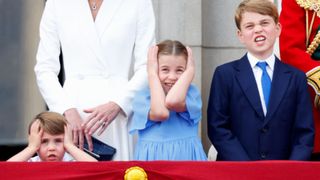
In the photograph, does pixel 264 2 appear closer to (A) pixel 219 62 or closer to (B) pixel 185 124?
(B) pixel 185 124

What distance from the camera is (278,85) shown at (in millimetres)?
6164

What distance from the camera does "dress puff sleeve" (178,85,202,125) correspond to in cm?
611

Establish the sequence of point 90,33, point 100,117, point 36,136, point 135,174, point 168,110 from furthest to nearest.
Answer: point 90,33, point 100,117, point 168,110, point 36,136, point 135,174

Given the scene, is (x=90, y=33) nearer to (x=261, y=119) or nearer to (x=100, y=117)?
(x=100, y=117)

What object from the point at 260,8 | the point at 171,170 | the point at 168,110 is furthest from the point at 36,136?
the point at 260,8

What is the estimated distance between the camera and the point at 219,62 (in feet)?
26.5

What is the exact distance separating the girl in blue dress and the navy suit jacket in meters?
0.13

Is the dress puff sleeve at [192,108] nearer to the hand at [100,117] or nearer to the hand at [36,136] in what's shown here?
the hand at [100,117]

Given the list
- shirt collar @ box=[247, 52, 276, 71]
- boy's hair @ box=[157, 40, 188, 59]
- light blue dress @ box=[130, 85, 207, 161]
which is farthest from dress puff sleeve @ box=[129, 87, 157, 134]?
shirt collar @ box=[247, 52, 276, 71]

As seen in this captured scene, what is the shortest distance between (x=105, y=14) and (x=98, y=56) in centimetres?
25

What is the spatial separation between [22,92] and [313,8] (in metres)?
2.47

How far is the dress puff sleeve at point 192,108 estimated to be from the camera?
6.11 meters

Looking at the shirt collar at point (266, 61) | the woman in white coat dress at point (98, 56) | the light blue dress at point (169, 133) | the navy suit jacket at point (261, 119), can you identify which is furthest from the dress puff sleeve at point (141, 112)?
the shirt collar at point (266, 61)

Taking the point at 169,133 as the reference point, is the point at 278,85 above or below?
above
